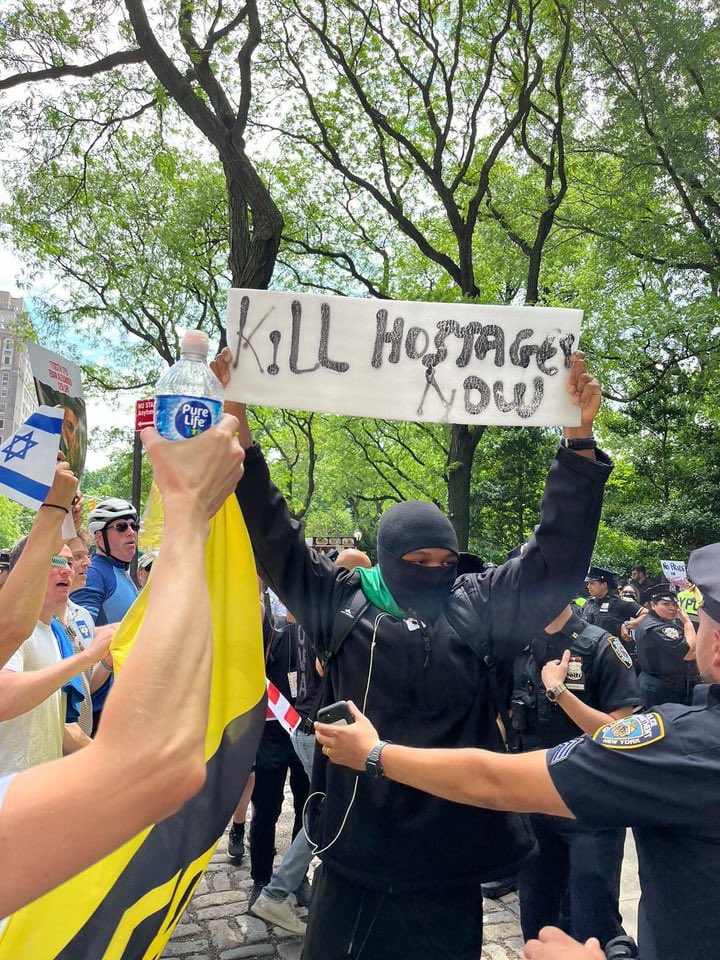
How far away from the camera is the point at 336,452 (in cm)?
2552

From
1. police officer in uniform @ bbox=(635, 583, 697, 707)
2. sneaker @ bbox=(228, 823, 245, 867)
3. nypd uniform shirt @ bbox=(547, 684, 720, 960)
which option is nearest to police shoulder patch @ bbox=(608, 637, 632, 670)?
nypd uniform shirt @ bbox=(547, 684, 720, 960)

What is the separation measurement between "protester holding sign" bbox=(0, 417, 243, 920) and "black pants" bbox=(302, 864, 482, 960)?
60.6 inches

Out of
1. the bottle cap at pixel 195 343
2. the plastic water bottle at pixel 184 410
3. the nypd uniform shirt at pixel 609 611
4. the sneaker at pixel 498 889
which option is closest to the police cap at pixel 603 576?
the nypd uniform shirt at pixel 609 611

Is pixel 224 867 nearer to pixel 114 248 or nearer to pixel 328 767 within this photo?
pixel 328 767

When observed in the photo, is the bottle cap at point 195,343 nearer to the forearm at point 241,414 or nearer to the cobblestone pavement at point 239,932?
the forearm at point 241,414

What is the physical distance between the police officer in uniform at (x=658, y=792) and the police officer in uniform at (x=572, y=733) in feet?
6.21

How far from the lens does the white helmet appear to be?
16.9ft

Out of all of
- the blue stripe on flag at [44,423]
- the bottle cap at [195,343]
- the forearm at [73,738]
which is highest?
the bottle cap at [195,343]

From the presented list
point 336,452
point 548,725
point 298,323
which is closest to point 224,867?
point 548,725

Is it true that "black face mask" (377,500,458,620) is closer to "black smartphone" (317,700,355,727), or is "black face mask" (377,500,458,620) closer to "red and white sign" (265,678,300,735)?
"black smartphone" (317,700,355,727)

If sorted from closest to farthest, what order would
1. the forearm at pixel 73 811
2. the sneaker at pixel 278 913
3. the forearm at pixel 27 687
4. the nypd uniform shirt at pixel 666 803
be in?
the forearm at pixel 73 811 < the nypd uniform shirt at pixel 666 803 < the forearm at pixel 27 687 < the sneaker at pixel 278 913

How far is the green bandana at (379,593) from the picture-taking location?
8.20 feet

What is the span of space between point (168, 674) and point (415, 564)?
64.7 inches

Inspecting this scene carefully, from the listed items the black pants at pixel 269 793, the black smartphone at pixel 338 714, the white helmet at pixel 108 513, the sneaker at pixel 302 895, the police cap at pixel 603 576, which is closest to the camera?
the black smartphone at pixel 338 714
